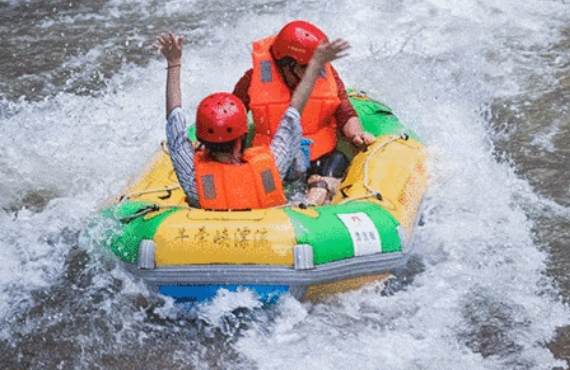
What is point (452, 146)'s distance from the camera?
22.2ft

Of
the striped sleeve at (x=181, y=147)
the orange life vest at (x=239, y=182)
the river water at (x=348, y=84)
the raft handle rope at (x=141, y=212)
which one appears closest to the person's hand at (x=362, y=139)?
the river water at (x=348, y=84)

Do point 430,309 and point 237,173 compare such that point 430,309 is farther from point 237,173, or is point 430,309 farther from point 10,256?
point 10,256

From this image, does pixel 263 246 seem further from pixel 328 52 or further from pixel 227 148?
pixel 328 52

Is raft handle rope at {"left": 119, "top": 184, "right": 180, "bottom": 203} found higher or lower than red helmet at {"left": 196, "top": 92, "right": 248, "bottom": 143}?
lower

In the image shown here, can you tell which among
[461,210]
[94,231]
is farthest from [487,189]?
[94,231]

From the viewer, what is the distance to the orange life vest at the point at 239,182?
16.1 ft

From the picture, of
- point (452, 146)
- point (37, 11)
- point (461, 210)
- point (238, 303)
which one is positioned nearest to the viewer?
point (238, 303)

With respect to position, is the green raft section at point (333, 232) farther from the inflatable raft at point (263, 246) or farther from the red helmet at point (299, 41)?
the red helmet at point (299, 41)

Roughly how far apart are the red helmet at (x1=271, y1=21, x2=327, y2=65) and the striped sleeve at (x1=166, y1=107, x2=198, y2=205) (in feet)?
3.20

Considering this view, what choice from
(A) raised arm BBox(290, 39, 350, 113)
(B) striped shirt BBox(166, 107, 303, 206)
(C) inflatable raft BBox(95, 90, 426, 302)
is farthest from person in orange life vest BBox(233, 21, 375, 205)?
(A) raised arm BBox(290, 39, 350, 113)

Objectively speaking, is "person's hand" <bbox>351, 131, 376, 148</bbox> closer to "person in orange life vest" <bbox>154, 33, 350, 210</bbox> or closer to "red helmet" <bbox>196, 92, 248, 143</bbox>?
"person in orange life vest" <bbox>154, 33, 350, 210</bbox>

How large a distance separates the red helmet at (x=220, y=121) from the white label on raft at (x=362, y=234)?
0.74m

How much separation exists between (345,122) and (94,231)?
1.73 meters

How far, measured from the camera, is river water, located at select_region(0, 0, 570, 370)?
508cm
